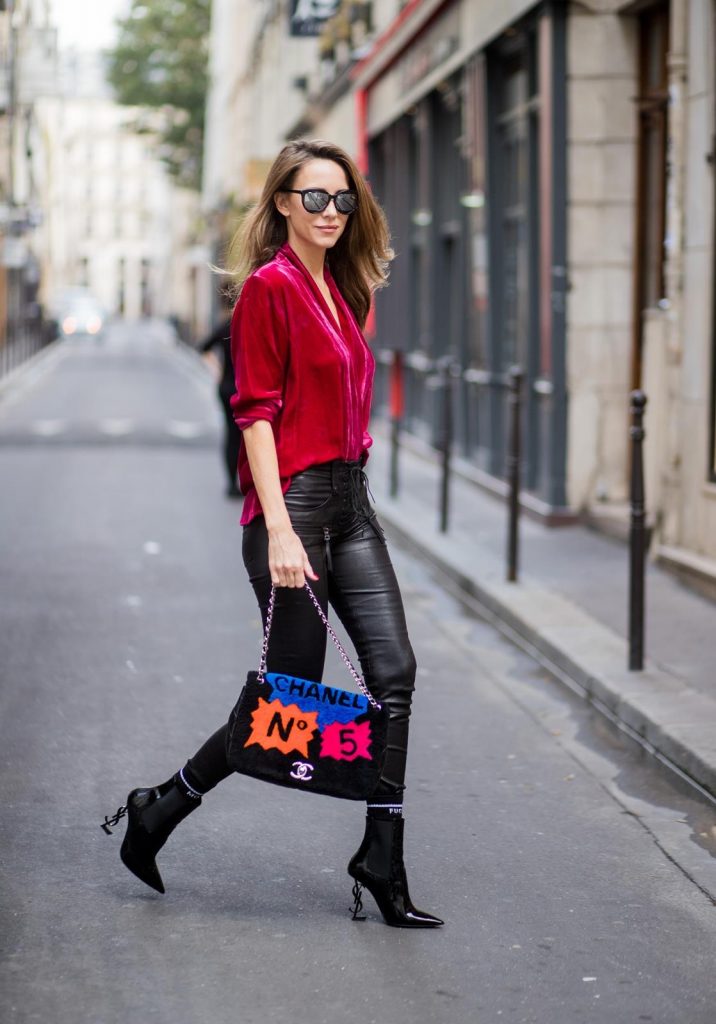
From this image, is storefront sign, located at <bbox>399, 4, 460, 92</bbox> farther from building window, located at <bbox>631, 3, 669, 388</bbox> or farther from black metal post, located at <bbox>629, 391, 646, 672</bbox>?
black metal post, located at <bbox>629, 391, 646, 672</bbox>

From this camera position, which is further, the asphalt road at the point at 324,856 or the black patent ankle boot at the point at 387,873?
the black patent ankle boot at the point at 387,873

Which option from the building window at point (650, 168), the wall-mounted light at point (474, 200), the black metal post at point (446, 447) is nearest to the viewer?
the black metal post at point (446, 447)

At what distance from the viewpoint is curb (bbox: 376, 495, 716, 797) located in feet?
20.4

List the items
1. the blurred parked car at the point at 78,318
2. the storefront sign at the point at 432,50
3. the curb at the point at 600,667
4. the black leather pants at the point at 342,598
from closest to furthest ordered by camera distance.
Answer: the black leather pants at the point at 342,598 → the curb at the point at 600,667 → the storefront sign at the point at 432,50 → the blurred parked car at the point at 78,318

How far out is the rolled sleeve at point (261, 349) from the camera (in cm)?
423

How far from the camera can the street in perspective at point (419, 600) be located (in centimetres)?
423

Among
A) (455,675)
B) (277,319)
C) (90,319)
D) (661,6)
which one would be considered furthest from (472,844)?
(90,319)

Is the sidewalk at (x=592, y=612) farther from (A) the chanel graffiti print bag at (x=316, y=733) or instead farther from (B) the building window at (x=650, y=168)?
(A) the chanel graffiti print bag at (x=316, y=733)

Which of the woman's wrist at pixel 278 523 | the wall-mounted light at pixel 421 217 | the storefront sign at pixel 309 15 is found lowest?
the woman's wrist at pixel 278 523

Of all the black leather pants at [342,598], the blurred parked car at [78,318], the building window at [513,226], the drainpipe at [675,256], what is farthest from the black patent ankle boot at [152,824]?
the blurred parked car at [78,318]

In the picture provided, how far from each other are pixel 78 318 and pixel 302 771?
71.2m

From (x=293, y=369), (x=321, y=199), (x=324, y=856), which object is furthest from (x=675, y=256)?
(x=293, y=369)

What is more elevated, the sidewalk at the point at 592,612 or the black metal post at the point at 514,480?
the black metal post at the point at 514,480

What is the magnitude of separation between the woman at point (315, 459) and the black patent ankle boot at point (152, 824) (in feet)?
0.35
